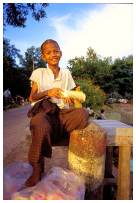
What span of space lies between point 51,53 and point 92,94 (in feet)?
1.80

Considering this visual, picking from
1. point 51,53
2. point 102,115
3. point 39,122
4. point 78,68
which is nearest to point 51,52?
point 51,53

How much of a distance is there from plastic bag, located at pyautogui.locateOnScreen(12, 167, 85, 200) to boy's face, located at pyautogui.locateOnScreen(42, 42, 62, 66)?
64cm

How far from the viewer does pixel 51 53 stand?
2672 millimetres

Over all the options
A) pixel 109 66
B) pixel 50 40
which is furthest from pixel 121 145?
pixel 50 40

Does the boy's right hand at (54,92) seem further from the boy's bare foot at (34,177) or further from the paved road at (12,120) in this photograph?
the boy's bare foot at (34,177)

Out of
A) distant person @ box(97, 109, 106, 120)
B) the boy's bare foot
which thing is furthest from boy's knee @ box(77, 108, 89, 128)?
distant person @ box(97, 109, 106, 120)

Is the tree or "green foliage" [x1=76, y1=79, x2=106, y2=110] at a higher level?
the tree

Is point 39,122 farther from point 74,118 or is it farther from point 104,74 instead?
point 104,74

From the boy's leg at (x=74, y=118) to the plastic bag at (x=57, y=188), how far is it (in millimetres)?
267

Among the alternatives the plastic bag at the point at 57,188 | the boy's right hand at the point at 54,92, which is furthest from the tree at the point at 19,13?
the plastic bag at the point at 57,188

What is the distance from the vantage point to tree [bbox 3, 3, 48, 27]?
2736 mm

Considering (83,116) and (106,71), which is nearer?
(83,116)

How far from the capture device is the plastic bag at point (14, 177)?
8.34ft

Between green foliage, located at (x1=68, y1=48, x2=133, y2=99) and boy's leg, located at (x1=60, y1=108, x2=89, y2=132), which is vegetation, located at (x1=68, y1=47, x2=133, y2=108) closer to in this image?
green foliage, located at (x1=68, y1=48, x2=133, y2=99)
